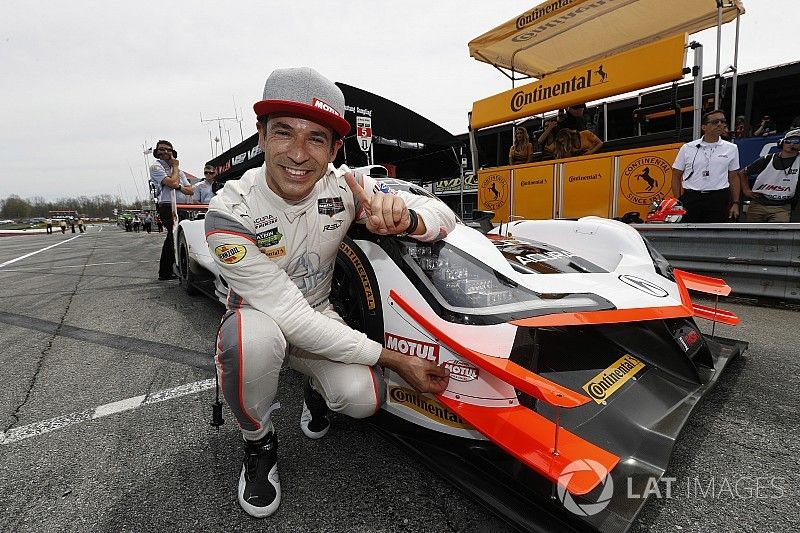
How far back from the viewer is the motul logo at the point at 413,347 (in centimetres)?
144

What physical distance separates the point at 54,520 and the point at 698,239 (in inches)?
205

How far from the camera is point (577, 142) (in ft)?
19.9

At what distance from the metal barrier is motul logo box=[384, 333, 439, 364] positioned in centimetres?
397

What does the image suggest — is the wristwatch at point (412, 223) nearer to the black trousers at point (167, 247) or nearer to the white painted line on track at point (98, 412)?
the white painted line on track at point (98, 412)

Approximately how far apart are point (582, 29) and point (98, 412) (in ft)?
26.0

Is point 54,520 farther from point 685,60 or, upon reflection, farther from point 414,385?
point 685,60

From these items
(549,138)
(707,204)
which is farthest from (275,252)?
(549,138)

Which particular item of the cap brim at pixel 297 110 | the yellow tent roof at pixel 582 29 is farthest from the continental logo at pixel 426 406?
the yellow tent roof at pixel 582 29

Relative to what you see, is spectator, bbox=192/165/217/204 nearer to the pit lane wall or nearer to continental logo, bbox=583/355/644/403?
the pit lane wall

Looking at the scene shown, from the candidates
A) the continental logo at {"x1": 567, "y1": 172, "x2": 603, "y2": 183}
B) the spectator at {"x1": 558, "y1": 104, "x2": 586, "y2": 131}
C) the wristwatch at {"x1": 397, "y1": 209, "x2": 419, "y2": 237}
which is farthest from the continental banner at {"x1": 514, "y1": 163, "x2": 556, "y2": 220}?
the wristwatch at {"x1": 397, "y1": 209, "x2": 419, "y2": 237}

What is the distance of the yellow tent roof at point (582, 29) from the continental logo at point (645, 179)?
2.49 meters

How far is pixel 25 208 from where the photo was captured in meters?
77.5

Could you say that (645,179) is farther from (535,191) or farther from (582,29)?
(582,29)

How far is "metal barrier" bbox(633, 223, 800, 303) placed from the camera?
3658 mm
